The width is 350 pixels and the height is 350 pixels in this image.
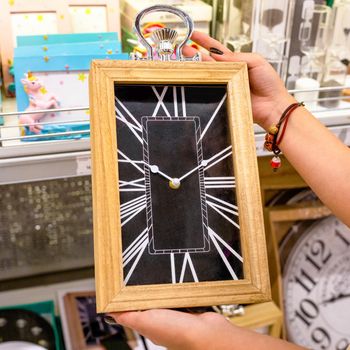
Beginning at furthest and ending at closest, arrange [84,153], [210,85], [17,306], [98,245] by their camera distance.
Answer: [17,306], [84,153], [210,85], [98,245]

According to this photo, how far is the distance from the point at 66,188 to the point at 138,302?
0.74 metres

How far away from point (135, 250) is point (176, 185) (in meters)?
0.11

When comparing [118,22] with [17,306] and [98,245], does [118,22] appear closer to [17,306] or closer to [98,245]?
[98,245]

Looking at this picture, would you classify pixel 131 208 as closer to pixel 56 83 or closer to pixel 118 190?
pixel 118 190

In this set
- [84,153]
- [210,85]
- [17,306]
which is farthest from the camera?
[17,306]

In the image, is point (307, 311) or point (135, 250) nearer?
point (135, 250)

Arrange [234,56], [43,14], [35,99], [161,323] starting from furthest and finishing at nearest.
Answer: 1. [43,14]
2. [35,99]
3. [234,56]
4. [161,323]

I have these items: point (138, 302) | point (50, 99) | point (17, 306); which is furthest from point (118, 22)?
point (17, 306)

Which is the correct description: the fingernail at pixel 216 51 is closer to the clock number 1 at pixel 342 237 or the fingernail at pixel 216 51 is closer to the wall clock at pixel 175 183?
the wall clock at pixel 175 183

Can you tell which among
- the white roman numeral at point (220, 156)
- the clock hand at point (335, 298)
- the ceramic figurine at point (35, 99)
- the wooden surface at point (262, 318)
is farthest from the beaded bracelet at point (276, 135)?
the clock hand at point (335, 298)

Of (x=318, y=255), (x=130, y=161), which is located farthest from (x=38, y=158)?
(x=318, y=255)

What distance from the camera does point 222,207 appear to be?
746mm

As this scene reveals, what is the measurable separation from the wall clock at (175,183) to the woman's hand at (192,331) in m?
0.02

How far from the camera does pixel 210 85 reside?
0.76 metres
